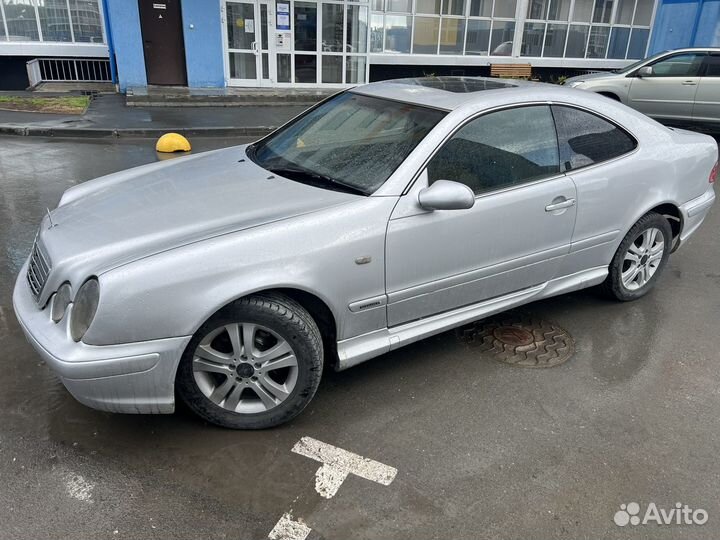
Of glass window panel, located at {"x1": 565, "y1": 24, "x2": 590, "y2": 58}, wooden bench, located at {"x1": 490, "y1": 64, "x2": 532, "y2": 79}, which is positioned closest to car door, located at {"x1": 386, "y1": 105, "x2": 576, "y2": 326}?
wooden bench, located at {"x1": 490, "y1": 64, "x2": 532, "y2": 79}

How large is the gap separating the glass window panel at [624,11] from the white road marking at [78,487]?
22.0 m

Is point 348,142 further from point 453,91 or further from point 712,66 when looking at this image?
point 712,66

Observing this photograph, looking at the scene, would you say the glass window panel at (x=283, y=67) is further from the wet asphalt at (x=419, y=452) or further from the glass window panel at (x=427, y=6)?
the wet asphalt at (x=419, y=452)

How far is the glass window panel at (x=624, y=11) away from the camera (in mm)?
19906

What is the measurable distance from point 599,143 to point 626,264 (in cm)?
101

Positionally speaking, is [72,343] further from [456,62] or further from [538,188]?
[456,62]

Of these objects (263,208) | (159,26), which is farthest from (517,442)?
(159,26)

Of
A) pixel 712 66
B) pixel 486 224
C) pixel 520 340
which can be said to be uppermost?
pixel 712 66

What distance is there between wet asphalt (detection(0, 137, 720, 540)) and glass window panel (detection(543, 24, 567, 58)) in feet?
57.3

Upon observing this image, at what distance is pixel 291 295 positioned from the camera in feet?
9.77

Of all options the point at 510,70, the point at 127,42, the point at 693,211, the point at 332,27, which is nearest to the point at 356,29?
the point at 332,27

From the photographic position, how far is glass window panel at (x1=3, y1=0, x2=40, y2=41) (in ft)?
51.4

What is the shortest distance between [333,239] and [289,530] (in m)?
1.34

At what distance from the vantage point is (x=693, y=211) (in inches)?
181
